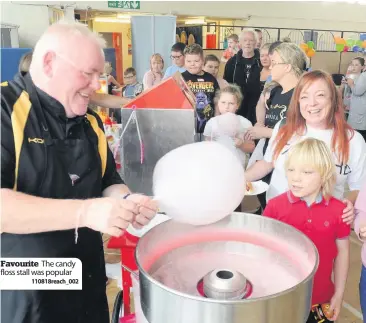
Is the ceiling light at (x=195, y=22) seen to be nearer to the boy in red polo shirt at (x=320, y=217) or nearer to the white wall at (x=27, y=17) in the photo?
the white wall at (x=27, y=17)

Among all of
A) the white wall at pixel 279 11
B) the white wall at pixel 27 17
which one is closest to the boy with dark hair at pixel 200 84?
the white wall at pixel 27 17

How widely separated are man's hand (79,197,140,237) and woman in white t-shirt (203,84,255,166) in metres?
1.15

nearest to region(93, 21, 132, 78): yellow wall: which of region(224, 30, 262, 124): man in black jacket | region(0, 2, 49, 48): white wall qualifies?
region(0, 2, 49, 48): white wall

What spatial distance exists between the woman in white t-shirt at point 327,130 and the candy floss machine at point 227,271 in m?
0.46

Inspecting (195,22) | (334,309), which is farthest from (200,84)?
(195,22)

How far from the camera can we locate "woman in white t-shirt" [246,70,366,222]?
1.18 meters

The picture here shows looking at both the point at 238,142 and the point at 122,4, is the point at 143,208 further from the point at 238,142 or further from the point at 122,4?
the point at 122,4

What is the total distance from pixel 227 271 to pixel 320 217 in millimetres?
475

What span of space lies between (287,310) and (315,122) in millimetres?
737

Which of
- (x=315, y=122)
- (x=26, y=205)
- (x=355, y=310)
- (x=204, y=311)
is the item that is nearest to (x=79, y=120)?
(x=26, y=205)

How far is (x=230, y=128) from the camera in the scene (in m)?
1.91

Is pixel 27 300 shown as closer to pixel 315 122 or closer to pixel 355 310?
pixel 315 122

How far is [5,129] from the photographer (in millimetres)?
724

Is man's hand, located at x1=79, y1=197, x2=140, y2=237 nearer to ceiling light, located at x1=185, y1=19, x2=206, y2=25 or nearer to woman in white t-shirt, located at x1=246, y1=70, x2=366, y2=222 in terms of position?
woman in white t-shirt, located at x1=246, y1=70, x2=366, y2=222
